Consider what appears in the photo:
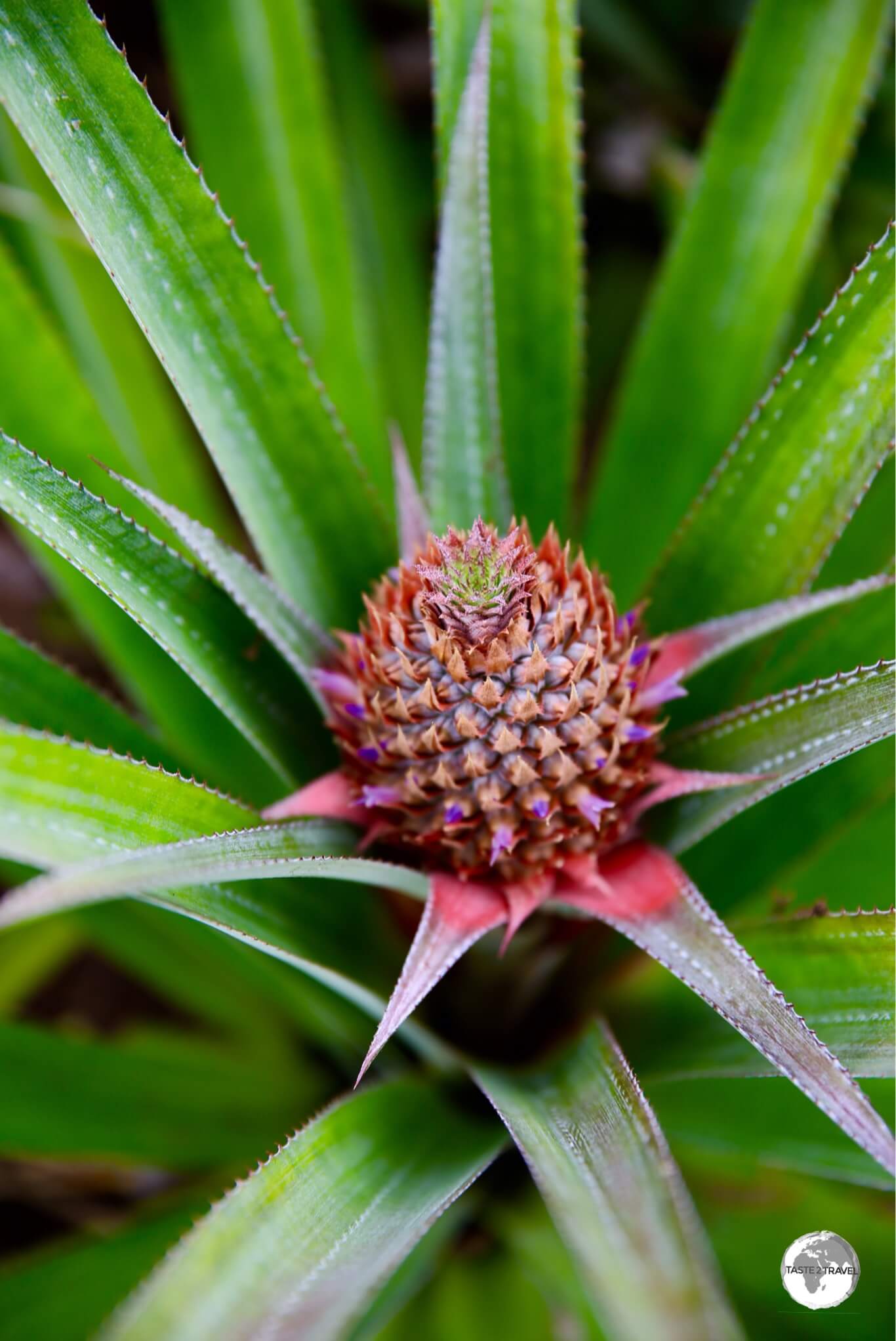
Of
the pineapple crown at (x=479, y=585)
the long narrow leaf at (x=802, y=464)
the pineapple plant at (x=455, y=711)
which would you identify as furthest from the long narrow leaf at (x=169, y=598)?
the long narrow leaf at (x=802, y=464)

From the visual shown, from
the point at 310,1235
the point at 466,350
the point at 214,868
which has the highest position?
the point at 466,350

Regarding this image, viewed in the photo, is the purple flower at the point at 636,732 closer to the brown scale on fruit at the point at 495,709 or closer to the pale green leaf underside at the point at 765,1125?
the brown scale on fruit at the point at 495,709

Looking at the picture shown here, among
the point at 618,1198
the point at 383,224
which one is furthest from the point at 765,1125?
the point at 383,224

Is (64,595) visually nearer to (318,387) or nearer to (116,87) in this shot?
(318,387)

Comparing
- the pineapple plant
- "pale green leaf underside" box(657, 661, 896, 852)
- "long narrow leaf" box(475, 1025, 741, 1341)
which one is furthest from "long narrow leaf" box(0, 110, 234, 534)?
"long narrow leaf" box(475, 1025, 741, 1341)

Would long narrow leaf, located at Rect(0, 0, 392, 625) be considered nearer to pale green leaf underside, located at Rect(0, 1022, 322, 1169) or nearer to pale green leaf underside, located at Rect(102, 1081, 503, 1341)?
pale green leaf underside, located at Rect(102, 1081, 503, 1341)

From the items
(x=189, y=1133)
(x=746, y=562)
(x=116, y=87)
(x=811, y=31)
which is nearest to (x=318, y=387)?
(x=116, y=87)

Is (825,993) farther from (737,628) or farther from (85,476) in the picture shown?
(85,476)
